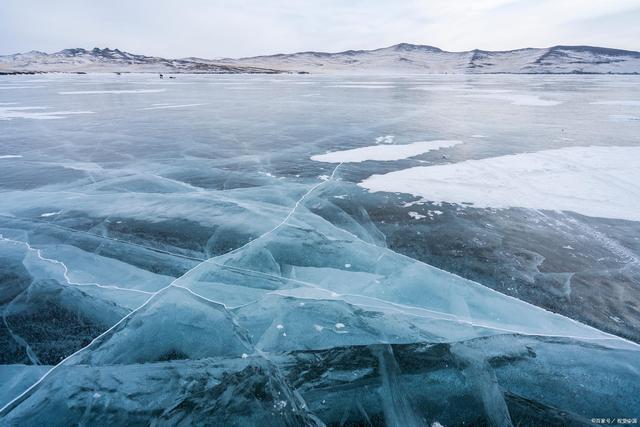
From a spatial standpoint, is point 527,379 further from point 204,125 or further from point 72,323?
point 204,125

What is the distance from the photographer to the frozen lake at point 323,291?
175 centimetres

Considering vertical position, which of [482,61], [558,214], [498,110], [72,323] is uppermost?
[482,61]

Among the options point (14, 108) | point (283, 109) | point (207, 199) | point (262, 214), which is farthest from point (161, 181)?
point (14, 108)

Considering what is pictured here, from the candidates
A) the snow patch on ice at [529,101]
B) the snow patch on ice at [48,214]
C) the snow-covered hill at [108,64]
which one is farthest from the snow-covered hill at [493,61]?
the snow patch on ice at [48,214]

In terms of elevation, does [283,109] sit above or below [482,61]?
below

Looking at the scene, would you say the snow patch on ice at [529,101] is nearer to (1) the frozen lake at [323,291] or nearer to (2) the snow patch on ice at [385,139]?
(2) the snow patch on ice at [385,139]

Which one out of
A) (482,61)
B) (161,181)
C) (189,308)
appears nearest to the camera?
(189,308)

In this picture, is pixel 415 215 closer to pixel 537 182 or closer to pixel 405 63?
pixel 537 182

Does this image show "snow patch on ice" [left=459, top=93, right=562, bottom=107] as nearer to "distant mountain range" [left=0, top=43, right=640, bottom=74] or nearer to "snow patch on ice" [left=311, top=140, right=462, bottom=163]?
"snow patch on ice" [left=311, top=140, right=462, bottom=163]

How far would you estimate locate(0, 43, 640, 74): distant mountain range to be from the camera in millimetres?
69312

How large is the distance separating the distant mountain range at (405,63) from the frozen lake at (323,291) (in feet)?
231

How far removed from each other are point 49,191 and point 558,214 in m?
6.05

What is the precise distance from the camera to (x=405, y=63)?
88000 millimetres

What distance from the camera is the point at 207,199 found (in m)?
4.28
